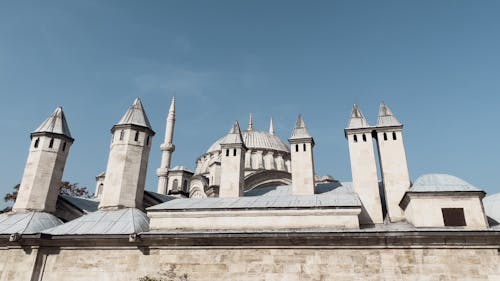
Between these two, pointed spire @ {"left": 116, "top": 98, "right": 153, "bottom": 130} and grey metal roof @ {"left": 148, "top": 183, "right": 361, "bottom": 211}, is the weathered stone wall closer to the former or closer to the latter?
grey metal roof @ {"left": 148, "top": 183, "right": 361, "bottom": 211}

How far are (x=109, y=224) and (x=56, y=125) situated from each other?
730 centimetres

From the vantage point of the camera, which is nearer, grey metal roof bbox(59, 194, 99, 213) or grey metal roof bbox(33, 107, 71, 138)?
grey metal roof bbox(33, 107, 71, 138)

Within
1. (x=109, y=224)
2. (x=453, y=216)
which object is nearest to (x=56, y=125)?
(x=109, y=224)

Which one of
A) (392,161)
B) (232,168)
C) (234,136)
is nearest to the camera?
(392,161)

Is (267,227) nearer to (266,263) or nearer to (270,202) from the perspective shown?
(270,202)

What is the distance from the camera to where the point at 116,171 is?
1684cm

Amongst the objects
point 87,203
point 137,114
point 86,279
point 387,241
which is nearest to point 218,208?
point 86,279

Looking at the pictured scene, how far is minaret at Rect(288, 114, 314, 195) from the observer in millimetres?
17078

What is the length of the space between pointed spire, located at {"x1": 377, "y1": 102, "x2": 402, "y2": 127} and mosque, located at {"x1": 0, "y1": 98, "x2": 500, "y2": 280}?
0.16 feet

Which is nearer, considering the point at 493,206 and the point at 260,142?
the point at 493,206

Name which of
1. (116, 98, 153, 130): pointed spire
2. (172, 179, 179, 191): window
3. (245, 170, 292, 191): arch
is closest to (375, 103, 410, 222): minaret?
(116, 98, 153, 130): pointed spire

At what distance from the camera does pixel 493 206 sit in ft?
47.9

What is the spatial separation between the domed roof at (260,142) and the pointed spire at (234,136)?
62.8 ft

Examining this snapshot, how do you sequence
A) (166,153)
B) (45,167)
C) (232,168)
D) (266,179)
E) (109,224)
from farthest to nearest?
1. (166,153)
2. (266,179)
3. (232,168)
4. (45,167)
5. (109,224)
